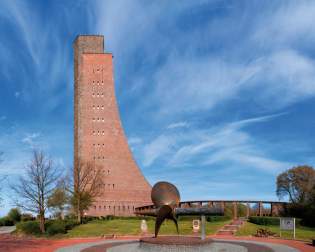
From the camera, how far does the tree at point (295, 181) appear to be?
44.0 metres

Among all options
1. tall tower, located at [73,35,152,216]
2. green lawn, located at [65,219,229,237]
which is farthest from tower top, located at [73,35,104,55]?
green lawn, located at [65,219,229,237]

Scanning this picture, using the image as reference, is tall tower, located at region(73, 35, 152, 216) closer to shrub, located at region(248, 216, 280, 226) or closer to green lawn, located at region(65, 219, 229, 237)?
green lawn, located at region(65, 219, 229, 237)

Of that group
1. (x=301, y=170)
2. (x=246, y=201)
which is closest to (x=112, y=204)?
(x=246, y=201)

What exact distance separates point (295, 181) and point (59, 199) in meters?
28.2

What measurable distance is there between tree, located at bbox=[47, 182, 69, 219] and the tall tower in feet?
34.2

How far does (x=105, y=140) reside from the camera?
145ft

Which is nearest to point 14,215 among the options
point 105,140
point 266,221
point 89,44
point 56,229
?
point 105,140

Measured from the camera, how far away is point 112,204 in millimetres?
42594

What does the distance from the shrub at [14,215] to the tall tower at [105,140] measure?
7496 millimetres

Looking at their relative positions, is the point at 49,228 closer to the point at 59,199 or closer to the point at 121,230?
the point at 121,230

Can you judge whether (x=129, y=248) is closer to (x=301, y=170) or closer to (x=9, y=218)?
(x=9, y=218)

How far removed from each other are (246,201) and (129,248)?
69.9ft

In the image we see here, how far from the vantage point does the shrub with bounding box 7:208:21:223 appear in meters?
40.2

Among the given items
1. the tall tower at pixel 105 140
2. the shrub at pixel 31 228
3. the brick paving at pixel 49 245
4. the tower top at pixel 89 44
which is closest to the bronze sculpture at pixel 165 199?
the brick paving at pixel 49 245
